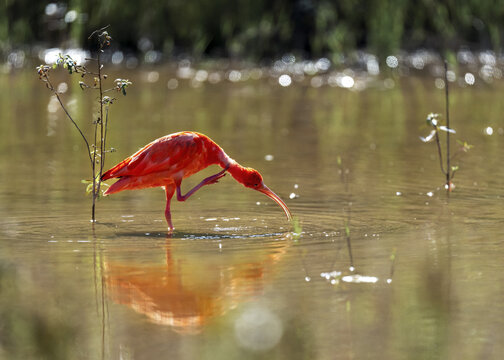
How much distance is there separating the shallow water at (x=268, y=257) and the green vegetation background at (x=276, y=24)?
6986mm

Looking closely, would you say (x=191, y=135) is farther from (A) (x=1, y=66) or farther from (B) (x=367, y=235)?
(A) (x=1, y=66)

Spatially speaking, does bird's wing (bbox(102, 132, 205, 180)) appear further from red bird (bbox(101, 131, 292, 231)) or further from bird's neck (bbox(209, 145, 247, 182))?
bird's neck (bbox(209, 145, 247, 182))

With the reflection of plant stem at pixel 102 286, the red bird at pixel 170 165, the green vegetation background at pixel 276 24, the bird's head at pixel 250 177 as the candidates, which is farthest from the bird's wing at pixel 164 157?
the green vegetation background at pixel 276 24

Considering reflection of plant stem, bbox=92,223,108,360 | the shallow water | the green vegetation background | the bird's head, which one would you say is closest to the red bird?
the bird's head

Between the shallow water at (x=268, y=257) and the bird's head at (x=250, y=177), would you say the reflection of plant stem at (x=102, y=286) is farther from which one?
the bird's head at (x=250, y=177)

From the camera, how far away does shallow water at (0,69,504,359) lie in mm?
4617

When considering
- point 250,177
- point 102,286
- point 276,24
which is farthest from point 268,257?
point 276,24

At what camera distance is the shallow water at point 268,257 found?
4.62 metres

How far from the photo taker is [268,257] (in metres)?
6.11

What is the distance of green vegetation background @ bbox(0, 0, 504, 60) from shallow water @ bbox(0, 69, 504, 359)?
6.99 m

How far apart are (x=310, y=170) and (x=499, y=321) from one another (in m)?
4.66

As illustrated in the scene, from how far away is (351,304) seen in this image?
16.7 feet

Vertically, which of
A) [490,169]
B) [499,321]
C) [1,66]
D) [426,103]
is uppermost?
[1,66]

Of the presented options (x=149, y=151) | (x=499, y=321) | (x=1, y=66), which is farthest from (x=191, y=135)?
(x=1, y=66)
